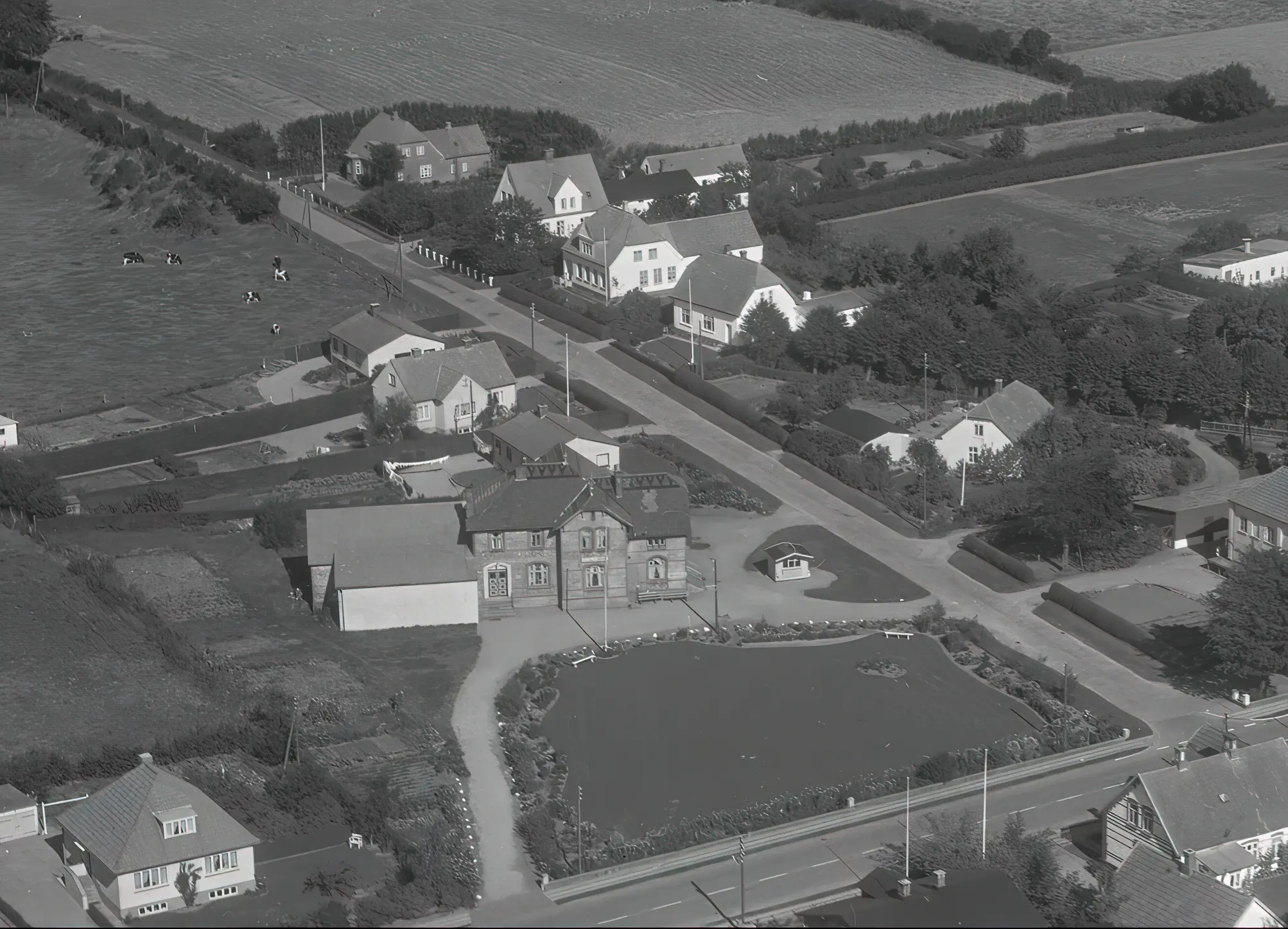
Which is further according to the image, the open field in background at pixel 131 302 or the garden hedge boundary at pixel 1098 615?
the open field in background at pixel 131 302

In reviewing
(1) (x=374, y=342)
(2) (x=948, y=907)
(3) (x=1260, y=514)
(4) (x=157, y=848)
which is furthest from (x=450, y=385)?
(2) (x=948, y=907)

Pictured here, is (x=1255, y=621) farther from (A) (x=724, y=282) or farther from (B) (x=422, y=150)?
(B) (x=422, y=150)

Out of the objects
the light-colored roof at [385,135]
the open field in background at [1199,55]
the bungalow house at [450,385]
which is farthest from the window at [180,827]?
the open field in background at [1199,55]

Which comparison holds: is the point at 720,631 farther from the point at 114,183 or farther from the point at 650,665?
the point at 114,183

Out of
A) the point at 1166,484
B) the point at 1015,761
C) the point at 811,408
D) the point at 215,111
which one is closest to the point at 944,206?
the point at 811,408

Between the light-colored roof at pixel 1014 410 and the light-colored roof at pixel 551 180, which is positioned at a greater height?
the light-colored roof at pixel 551 180

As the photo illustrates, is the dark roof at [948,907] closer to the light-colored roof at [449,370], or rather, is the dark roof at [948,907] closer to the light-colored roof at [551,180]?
the light-colored roof at [449,370]
